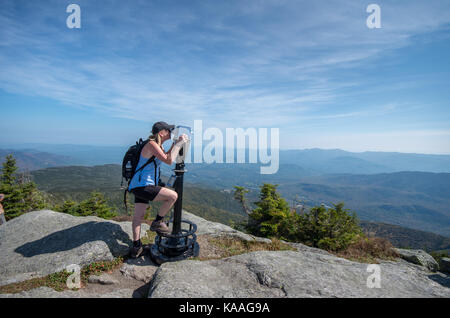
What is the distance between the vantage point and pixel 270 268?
4.76m

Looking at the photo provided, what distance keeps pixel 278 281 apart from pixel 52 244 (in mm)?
6593

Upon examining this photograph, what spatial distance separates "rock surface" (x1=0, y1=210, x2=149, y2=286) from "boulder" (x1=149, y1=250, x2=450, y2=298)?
7.94ft

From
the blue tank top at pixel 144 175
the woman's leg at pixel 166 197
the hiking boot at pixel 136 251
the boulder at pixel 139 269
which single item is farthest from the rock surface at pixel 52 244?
the blue tank top at pixel 144 175

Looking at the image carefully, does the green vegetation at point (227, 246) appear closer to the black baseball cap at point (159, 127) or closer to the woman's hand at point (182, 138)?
the woman's hand at point (182, 138)

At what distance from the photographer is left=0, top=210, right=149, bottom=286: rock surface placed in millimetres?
5242

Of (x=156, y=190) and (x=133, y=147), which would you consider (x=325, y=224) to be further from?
(x=133, y=147)

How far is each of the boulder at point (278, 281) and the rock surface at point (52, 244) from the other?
7.94 ft

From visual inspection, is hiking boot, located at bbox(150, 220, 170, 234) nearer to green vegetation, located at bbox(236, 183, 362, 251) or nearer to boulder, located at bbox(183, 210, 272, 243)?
boulder, located at bbox(183, 210, 272, 243)

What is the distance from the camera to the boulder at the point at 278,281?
3875 mm

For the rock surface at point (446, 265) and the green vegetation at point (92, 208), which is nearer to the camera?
the rock surface at point (446, 265)

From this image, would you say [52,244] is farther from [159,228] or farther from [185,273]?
[185,273]
